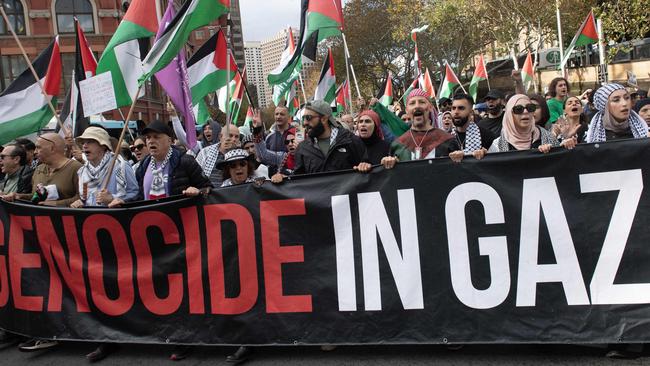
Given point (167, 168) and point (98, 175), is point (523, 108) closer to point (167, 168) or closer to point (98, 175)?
point (167, 168)

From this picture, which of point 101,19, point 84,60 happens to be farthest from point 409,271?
point 101,19

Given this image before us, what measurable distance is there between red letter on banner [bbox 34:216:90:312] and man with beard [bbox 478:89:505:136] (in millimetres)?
3952

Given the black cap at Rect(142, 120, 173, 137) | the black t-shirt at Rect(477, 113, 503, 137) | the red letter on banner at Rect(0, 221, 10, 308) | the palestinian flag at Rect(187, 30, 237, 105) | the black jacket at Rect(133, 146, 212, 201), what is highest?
the palestinian flag at Rect(187, 30, 237, 105)

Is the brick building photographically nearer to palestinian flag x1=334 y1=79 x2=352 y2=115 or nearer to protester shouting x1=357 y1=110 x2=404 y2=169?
palestinian flag x1=334 y1=79 x2=352 y2=115

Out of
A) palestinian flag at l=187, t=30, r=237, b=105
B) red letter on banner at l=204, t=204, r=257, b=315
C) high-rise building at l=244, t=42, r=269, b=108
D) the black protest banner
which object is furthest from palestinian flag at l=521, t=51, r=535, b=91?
high-rise building at l=244, t=42, r=269, b=108

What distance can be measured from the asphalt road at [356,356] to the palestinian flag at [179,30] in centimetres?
234

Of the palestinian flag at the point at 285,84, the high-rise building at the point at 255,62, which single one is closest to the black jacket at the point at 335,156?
the palestinian flag at the point at 285,84

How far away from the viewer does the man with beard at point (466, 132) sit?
4.63 metres

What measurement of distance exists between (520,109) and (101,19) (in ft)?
121

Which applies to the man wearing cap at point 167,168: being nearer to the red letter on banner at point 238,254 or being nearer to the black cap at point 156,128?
the black cap at point 156,128

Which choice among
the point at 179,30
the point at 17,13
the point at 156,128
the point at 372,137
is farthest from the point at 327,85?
the point at 17,13

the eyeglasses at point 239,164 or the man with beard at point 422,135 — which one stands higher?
the man with beard at point 422,135

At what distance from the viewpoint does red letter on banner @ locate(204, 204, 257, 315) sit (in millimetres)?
4234

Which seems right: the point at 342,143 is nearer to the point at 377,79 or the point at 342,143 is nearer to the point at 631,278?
the point at 631,278
